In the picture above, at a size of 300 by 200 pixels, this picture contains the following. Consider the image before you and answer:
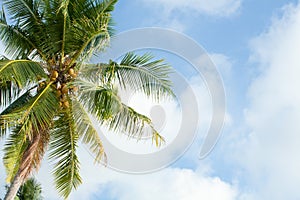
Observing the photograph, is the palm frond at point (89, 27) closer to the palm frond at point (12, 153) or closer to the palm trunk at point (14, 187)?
the palm frond at point (12, 153)

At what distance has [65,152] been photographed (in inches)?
487

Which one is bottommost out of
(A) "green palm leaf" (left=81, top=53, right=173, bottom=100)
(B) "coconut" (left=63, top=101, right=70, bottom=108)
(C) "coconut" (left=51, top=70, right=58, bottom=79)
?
(B) "coconut" (left=63, top=101, right=70, bottom=108)

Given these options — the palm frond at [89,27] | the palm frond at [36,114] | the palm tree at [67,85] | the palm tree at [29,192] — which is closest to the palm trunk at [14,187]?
the palm tree at [67,85]

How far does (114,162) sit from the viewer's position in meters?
12.3

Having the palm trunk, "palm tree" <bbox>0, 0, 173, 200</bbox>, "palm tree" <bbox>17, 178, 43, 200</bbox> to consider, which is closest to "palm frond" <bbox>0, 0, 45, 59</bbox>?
"palm tree" <bbox>0, 0, 173, 200</bbox>

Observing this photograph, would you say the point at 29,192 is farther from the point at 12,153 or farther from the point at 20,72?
the point at 20,72

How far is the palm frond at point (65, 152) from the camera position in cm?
1223

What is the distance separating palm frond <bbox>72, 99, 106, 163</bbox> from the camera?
40.5 ft

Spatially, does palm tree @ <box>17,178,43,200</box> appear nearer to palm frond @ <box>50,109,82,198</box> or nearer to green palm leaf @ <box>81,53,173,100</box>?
palm frond @ <box>50,109,82,198</box>

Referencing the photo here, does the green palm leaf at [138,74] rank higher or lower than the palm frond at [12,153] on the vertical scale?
higher

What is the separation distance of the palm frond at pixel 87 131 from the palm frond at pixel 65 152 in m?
0.14

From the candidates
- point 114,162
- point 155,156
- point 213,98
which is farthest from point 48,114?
point 213,98

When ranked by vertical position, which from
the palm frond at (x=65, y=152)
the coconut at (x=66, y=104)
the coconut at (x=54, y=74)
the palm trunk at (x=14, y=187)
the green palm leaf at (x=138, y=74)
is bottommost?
the palm trunk at (x=14, y=187)

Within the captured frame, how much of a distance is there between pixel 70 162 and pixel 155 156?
2151mm
